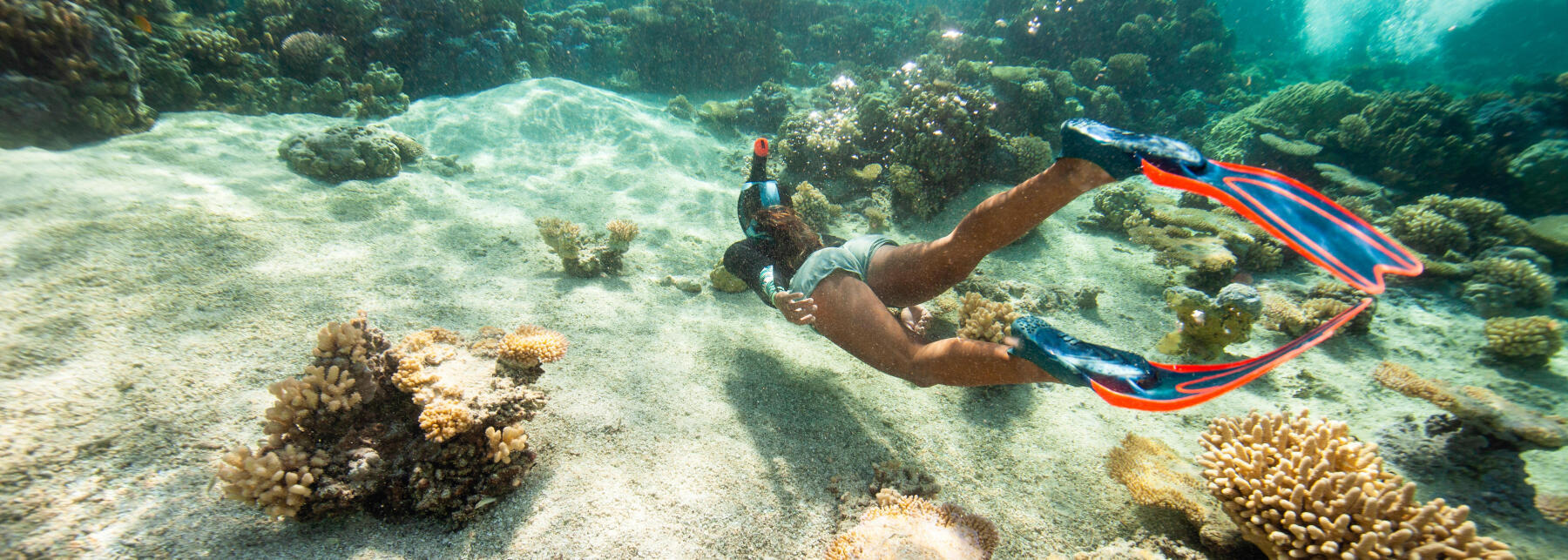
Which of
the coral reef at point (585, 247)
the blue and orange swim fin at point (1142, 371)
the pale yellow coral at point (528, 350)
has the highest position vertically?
the blue and orange swim fin at point (1142, 371)

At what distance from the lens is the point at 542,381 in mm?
3439

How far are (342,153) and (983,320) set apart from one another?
7623mm

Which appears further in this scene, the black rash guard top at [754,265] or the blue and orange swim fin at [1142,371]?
the black rash guard top at [754,265]

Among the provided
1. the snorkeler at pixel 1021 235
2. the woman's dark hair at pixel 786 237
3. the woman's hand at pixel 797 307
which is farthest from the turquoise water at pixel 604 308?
the woman's dark hair at pixel 786 237

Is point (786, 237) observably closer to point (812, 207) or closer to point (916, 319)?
point (916, 319)

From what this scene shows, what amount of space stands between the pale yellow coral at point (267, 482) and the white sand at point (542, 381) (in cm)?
18

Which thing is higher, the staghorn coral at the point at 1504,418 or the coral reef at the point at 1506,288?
the coral reef at the point at 1506,288

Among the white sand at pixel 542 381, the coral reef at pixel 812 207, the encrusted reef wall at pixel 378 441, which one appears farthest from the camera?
the coral reef at pixel 812 207

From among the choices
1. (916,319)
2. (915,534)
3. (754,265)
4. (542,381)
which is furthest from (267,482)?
(916,319)

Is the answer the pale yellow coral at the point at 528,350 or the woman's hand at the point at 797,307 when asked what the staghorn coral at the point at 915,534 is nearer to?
the woman's hand at the point at 797,307

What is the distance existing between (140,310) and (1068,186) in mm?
6250

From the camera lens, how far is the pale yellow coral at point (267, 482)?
2211 mm

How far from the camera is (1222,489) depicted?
109 inches

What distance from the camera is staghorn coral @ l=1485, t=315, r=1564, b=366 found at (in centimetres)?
481
